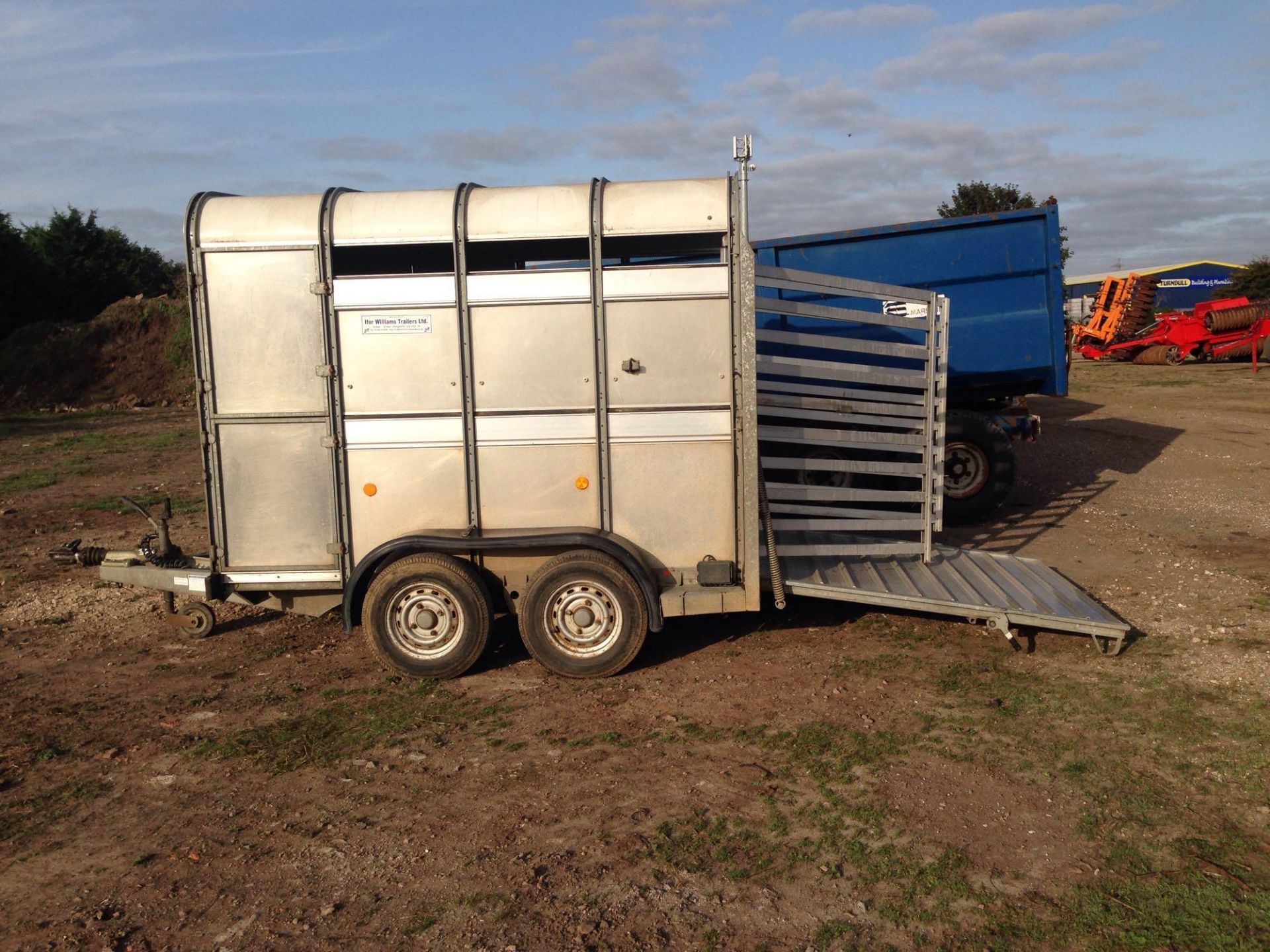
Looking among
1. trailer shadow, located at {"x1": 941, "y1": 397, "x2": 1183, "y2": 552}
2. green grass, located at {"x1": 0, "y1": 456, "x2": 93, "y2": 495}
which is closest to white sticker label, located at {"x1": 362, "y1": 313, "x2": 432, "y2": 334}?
trailer shadow, located at {"x1": 941, "y1": 397, "x2": 1183, "y2": 552}

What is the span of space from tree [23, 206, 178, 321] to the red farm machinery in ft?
123

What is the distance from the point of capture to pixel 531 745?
5523mm

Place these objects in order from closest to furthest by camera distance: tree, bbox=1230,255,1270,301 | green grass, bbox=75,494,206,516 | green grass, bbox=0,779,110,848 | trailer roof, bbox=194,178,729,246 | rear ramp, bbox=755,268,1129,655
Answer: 1. green grass, bbox=0,779,110,848
2. trailer roof, bbox=194,178,729,246
3. rear ramp, bbox=755,268,1129,655
4. green grass, bbox=75,494,206,516
5. tree, bbox=1230,255,1270,301

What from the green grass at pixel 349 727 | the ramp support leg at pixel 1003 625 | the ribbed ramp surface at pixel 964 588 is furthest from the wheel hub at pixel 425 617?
the ramp support leg at pixel 1003 625

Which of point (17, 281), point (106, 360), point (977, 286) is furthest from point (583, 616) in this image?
point (17, 281)

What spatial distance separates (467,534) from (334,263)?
6.55 ft

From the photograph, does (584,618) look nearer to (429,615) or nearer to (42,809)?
(429,615)

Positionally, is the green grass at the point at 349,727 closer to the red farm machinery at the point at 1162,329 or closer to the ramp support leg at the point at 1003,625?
the ramp support leg at the point at 1003,625

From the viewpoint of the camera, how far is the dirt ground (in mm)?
3881

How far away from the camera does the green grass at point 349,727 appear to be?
550 cm

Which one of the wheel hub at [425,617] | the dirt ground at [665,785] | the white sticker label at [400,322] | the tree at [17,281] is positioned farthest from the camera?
the tree at [17,281]

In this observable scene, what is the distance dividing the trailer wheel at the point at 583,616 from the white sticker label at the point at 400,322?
1747mm

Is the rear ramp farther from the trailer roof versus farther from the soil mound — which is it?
the soil mound

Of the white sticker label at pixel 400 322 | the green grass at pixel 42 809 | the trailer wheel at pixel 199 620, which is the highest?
the white sticker label at pixel 400 322
